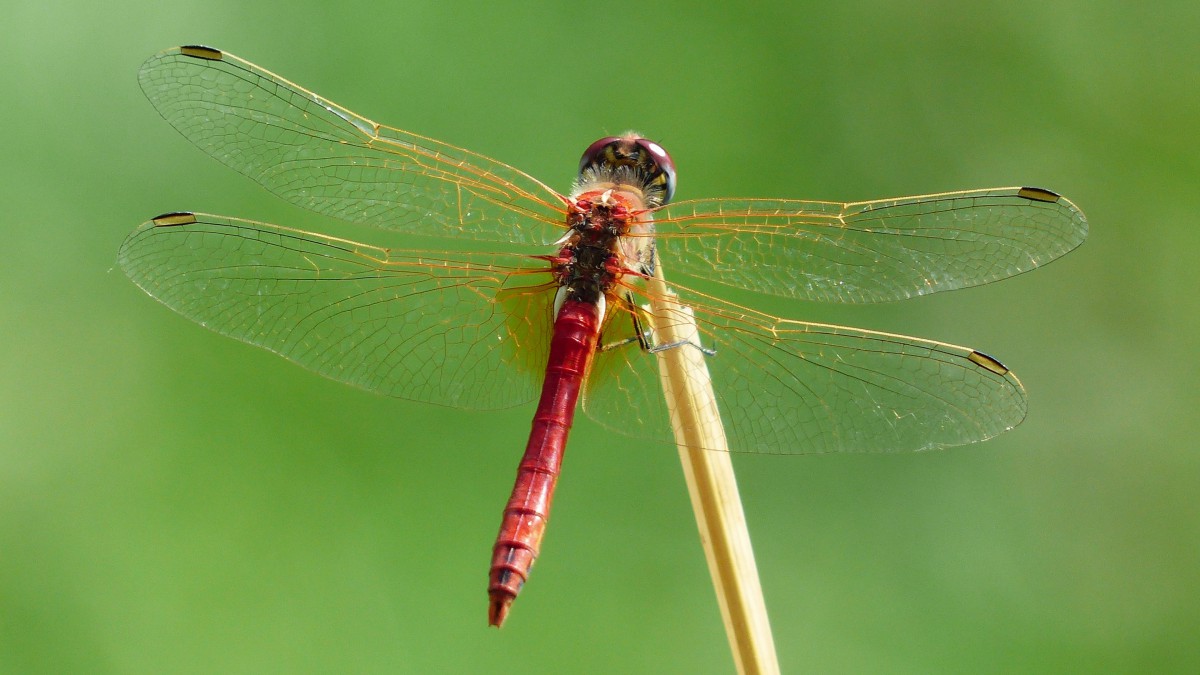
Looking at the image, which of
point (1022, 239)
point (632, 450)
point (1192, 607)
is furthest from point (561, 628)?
point (1192, 607)

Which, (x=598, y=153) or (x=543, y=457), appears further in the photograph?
(x=598, y=153)

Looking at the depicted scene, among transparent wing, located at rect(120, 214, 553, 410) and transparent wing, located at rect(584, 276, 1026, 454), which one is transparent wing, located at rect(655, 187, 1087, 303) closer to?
transparent wing, located at rect(584, 276, 1026, 454)

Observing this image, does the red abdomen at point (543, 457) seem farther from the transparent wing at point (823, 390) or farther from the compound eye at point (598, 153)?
the compound eye at point (598, 153)

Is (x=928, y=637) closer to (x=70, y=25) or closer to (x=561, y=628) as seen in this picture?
(x=561, y=628)

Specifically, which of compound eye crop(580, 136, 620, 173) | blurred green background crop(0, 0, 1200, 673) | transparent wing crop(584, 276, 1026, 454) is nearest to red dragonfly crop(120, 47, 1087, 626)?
transparent wing crop(584, 276, 1026, 454)

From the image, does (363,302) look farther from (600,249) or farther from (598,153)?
(598,153)

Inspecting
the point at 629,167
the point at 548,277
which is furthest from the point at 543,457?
the point at 629,167
